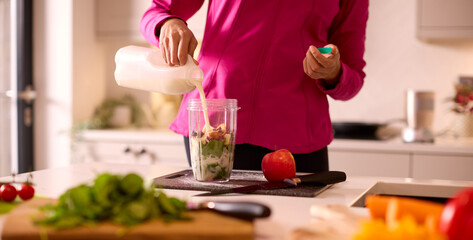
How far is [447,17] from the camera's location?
257 cm

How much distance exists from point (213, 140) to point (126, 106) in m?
2.14

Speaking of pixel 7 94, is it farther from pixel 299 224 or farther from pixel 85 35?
pixel 299 224

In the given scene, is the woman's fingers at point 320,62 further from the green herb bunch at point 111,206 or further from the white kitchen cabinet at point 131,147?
the white kitchen cabinet at point 131,147

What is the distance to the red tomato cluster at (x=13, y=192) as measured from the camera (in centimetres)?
91

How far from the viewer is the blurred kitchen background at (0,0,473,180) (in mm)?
2879

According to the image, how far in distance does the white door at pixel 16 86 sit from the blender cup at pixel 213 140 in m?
2.05

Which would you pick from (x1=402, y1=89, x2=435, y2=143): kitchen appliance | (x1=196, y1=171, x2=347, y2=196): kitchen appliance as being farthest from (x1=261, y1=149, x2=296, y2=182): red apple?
(x1=402, y1=89, x2=435, y2=143): kitchen appliance

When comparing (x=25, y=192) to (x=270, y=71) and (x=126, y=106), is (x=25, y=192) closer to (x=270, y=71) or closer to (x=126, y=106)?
(x=270, y=71)

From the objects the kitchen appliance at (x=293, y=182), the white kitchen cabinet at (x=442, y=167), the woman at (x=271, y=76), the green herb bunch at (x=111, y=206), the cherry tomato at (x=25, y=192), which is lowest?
the white kitchen cabinet at (x=442, y=167)

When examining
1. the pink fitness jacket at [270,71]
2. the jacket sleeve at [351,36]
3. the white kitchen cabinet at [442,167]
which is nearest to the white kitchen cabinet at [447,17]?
the white kitchen cabinet at [442,167]

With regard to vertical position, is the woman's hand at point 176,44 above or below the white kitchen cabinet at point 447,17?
below

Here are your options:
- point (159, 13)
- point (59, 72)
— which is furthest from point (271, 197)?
point (59, 72)

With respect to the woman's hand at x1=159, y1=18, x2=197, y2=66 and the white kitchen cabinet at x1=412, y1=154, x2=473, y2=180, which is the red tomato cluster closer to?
the woman's hand at x1=159, y1=18, x2=197, y2=66

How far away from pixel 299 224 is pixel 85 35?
2.53 meters
